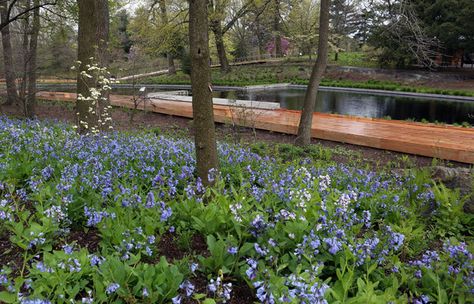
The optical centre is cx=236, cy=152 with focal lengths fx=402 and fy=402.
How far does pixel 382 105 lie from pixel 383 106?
30cm

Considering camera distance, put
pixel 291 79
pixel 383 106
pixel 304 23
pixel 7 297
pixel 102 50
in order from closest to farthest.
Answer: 1. pixel 7 297
2. pixel 102 50
3. pixel 383 106
4. pixel 291 79
5. pixel 304 23

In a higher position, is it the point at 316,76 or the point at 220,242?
the point at 316,76

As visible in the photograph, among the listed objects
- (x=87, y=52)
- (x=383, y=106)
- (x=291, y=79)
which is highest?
(x=291, y=79)

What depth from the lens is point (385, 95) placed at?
63.1 ft

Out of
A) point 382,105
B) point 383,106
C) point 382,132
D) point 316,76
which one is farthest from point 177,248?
point 382,105

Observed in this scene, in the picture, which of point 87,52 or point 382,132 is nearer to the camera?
point 87,52

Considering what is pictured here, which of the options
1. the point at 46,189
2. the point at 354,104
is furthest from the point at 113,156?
the point at 354,104

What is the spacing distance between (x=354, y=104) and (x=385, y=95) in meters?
3.85

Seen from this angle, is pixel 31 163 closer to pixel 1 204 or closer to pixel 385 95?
pixel 1 204

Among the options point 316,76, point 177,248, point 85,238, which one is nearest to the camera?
point 177,248

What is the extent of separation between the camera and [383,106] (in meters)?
15.8

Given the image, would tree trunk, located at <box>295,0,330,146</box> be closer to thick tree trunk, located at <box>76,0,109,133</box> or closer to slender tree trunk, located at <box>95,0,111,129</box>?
slender tree trunk, located at <box>95,0,111,129</box>

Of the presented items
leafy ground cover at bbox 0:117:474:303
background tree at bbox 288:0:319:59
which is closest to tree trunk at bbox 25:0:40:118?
leafy ground cover at bbox 0:117:474:303

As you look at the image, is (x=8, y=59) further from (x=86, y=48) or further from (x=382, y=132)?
(x=382, y=132)
